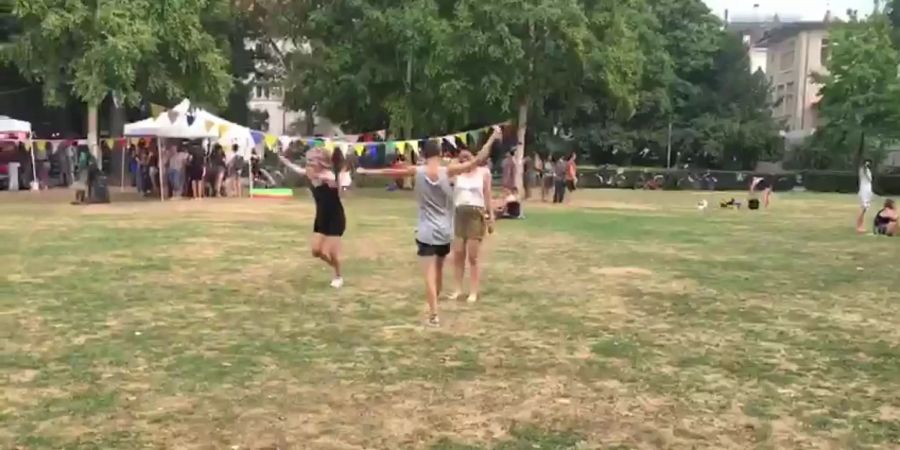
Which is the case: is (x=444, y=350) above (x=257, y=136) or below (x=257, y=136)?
below

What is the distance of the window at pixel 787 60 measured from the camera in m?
73.8

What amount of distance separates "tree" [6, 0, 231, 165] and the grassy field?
1218 centimetres

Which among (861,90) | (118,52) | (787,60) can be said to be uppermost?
(787,60)

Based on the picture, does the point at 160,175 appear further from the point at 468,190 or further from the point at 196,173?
the point at 468,190

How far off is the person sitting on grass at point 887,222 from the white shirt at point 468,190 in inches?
459

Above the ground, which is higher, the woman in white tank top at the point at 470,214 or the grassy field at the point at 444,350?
the woman in white tank top at the point at 470,214

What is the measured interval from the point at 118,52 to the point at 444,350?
20.5 meters

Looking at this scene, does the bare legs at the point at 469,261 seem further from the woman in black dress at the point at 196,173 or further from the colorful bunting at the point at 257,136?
the colorful bunting at the point at 257,136

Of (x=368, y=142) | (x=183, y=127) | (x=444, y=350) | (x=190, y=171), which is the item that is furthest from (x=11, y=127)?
(x=444, y=350)

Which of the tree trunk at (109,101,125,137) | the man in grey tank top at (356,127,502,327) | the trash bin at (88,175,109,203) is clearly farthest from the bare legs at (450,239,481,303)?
the tree trunk at (109,101,125,137)

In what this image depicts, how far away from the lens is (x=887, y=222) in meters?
18.7

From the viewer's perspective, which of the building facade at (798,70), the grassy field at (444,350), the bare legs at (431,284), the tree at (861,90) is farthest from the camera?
the building facade at (798,70)

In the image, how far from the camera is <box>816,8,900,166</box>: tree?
47.6 meters

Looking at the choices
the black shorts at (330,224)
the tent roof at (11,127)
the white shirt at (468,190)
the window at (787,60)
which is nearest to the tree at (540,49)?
the tent roof at (11,127)
